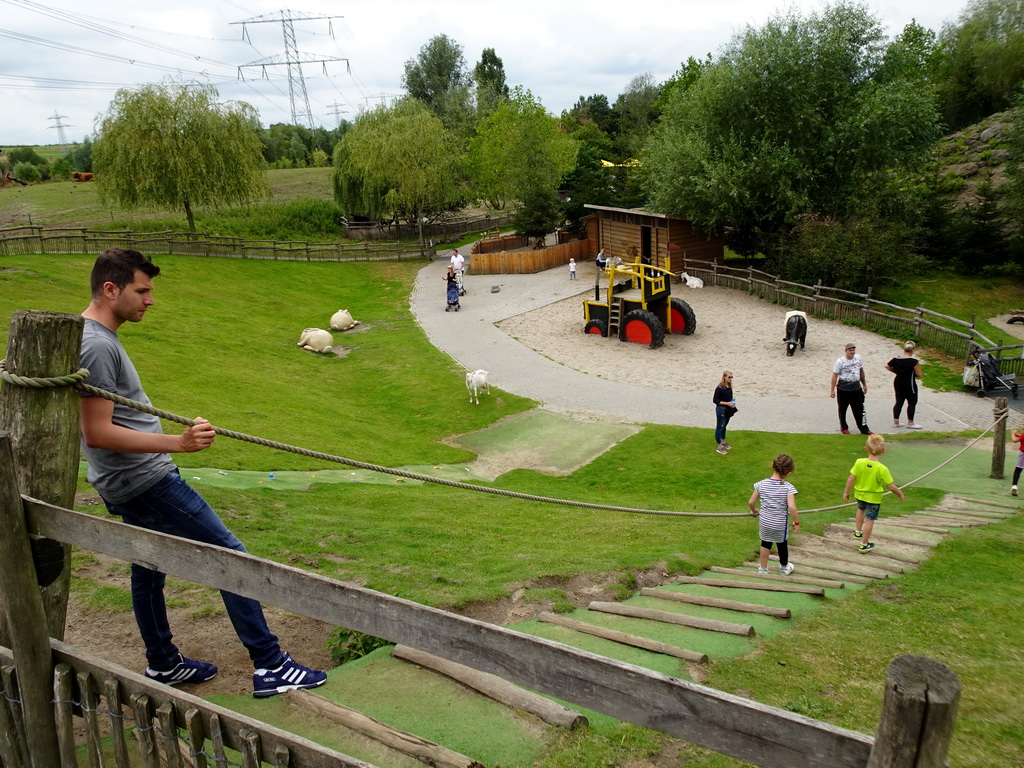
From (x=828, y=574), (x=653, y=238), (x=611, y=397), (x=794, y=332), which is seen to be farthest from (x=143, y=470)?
(x=653, y=238)

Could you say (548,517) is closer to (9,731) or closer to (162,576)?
(162,576)

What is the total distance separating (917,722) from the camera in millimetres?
1849

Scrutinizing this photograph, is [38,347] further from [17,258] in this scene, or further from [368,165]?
[368,165]

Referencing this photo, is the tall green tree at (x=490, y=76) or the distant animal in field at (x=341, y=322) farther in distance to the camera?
the tall green tree at (x=490, y=76)

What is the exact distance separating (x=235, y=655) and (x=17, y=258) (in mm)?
28206

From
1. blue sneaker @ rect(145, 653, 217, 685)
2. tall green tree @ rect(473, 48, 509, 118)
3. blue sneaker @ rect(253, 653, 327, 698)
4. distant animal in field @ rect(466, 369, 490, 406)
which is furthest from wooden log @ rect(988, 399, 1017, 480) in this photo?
tall green tree @ rect(473, 48, 509, 118)

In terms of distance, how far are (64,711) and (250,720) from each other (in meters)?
1.03

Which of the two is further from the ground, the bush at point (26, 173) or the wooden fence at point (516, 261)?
the bush at point (26, 173)

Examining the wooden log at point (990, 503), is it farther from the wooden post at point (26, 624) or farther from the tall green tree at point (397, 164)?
the tall green tree at point (397, 164)

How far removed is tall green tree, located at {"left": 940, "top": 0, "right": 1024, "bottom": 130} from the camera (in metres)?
49.9

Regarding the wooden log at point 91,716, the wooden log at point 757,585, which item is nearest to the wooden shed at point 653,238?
the wooden log at point 757,585

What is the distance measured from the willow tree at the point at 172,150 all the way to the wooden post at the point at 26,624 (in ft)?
116

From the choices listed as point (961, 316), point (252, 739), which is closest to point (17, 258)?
point (252, 739)

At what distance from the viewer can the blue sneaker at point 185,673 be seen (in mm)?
4398
